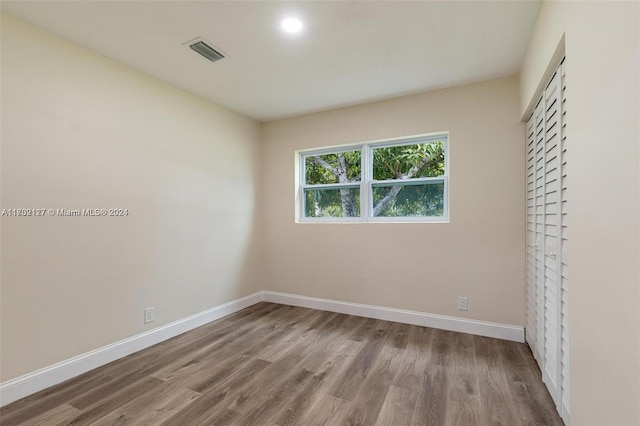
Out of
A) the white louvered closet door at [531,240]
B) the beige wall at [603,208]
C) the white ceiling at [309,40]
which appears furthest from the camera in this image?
the white louvered closet door at [531,240]

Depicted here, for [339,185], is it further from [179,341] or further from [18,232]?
[18,232]

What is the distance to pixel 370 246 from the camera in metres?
3.38

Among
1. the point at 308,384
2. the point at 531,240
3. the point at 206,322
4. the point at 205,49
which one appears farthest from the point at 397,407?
the point at 205,49

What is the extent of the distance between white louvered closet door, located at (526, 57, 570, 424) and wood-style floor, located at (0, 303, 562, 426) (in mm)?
224

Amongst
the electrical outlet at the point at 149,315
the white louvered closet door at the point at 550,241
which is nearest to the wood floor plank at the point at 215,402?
the electrical outlet at the point at 149,315

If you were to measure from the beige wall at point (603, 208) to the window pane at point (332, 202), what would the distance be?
2.42m

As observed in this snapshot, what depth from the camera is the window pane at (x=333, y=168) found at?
366cm

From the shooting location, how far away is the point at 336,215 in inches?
148

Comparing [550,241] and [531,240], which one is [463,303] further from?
[550,241]

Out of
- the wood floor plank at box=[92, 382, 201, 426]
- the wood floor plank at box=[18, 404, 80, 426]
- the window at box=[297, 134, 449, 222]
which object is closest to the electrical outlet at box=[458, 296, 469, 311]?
the window at box=[297, 134, 449, 222]

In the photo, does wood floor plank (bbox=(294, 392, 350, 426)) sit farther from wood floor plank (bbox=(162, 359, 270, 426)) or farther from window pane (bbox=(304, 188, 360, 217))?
window pane (bbox=(304, 188, 360, 217))

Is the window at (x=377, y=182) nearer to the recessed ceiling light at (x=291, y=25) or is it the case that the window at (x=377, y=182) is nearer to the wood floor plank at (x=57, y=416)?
the recessed ceiling light at (x=291, y=25)

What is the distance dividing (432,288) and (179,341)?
2.62 metres

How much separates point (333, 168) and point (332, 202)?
455 millimetres
